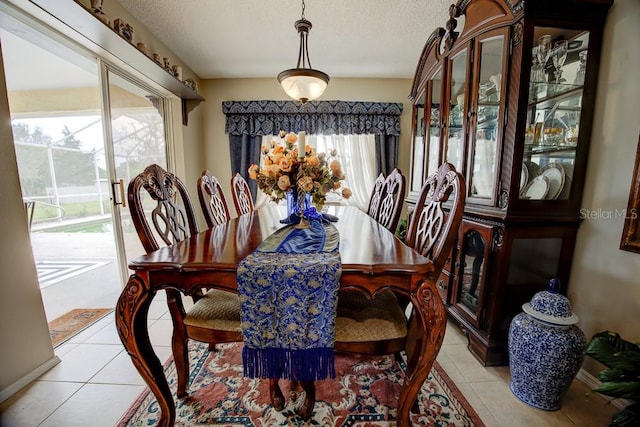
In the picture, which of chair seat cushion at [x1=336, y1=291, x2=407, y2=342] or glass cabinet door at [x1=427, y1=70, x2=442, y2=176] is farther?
glass cabinet door at [x1=427, y1=70, x2=442, y2=176]

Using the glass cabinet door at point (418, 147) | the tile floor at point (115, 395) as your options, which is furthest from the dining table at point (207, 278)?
the glass cabinet door at point (418, 147)

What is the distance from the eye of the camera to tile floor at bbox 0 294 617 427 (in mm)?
1216

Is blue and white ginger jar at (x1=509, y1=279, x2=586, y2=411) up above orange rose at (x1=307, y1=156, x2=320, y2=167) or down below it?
below

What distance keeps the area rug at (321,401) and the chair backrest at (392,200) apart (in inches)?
34.6

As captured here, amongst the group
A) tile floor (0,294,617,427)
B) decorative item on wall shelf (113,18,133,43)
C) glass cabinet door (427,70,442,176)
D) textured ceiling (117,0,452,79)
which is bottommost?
tile floor (0,294,617,427)

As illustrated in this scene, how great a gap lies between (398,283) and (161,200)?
116cm

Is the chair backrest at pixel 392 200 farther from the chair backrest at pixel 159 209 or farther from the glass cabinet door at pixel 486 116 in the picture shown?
the chair backrest at pixel 159 209

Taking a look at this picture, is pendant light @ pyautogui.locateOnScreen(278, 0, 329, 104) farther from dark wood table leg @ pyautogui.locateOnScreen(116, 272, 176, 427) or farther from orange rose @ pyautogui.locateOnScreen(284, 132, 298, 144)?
dark wood table leg @ pyautogui.locateOnScreen(116, 272, 176, 427)

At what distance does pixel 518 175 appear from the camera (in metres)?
1.45

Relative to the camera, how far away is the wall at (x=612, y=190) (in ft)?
4.06

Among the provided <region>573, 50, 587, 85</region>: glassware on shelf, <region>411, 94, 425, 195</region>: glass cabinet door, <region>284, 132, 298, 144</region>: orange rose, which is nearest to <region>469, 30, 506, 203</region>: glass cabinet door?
<region>573, 50, 587, 85</region>: glassware on shelf

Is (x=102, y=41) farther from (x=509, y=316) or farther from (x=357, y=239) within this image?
(x=509, y=316)

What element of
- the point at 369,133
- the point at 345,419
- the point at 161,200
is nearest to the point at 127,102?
the point at 161,200

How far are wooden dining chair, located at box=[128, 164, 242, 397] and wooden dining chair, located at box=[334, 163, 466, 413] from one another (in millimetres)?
478
